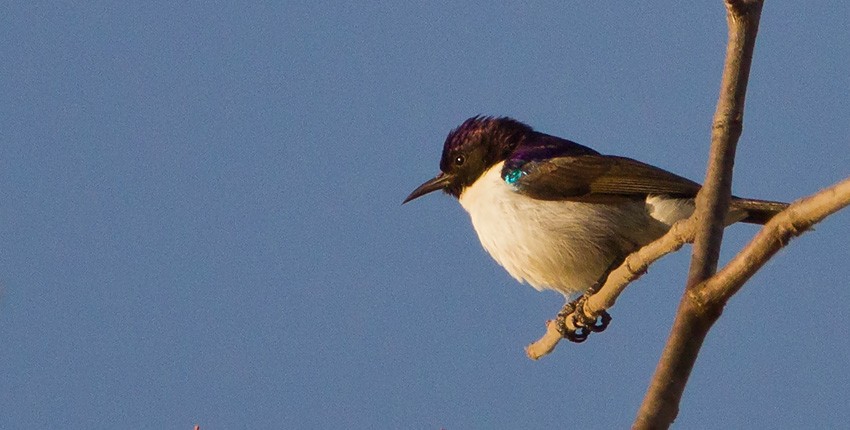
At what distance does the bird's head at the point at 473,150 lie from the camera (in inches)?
344

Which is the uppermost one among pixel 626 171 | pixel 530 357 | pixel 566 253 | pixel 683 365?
pixel 626 171

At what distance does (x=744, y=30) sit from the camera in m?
3.66

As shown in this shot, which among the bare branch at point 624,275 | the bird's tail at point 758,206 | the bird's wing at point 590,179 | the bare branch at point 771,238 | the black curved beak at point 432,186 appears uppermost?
the black curved beak at point 432,186

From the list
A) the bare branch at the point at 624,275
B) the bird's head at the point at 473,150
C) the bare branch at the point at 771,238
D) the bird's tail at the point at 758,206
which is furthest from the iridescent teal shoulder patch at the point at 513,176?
the bare branch at the point at 771,238

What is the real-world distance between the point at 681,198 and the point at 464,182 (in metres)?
1.83

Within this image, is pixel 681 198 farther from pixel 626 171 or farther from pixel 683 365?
pixel 683 365

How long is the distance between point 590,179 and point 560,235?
542mm

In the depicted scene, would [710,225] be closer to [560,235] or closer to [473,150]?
[560,235]

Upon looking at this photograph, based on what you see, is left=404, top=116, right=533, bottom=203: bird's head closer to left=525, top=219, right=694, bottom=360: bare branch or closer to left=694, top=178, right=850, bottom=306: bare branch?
left=525, top=219, right=694, bottom=360: bare branch

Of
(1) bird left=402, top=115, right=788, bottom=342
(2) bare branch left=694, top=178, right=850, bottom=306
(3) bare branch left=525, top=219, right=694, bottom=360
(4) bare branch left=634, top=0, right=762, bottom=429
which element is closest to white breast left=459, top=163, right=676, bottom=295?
(1) bird left=402, top=115, right=788, bottom=342

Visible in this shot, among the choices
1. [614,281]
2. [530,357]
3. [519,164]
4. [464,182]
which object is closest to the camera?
[614,281]

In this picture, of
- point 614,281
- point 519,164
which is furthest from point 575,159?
point 614,281

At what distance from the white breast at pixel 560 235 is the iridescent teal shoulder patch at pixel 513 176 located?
8 cm

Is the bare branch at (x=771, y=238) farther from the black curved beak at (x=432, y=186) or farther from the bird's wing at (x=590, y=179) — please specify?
the black curved beak at (x=432, y=186)
